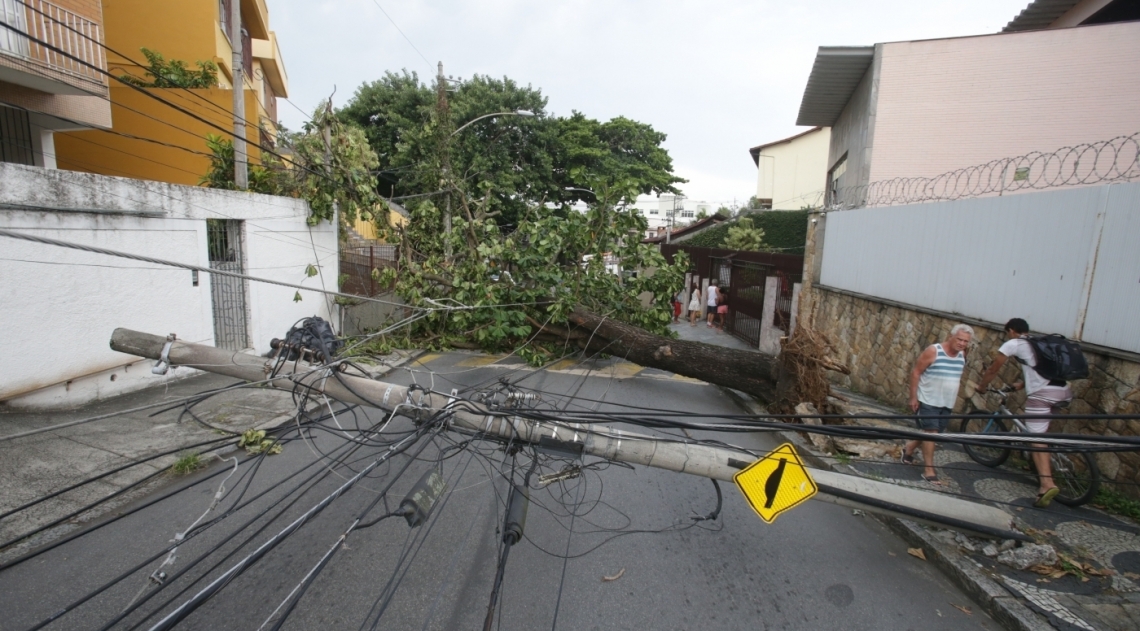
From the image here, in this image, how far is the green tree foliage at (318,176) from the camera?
1202 centimetres

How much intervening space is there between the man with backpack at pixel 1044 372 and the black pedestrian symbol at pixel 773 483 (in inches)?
108

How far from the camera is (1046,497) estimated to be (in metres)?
4.97

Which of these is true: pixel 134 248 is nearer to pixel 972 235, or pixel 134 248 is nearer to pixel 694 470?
pixel 694 470

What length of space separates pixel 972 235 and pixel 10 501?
396 inches

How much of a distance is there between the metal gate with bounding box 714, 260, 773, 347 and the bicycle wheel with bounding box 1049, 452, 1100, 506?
861 centimetres

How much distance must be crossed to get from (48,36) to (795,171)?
30333mm

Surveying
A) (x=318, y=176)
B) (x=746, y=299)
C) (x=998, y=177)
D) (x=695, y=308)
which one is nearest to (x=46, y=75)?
(x=318, y=176)

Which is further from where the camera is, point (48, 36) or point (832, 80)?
point (832, 80)

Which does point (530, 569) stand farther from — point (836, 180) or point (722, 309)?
point (836, 180)

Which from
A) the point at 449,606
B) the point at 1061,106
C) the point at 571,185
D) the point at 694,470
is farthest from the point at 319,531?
the point at 571,185

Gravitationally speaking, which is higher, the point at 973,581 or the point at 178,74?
the point at 178,74

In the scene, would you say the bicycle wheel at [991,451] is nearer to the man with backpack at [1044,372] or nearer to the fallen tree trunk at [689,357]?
the man with backpack at [1044,372]

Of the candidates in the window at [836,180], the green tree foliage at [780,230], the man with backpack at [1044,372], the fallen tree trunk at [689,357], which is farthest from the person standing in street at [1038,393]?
the green tree foliage at [780,230]

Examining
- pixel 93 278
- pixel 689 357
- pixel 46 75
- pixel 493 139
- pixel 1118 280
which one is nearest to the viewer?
pixel 1118 280
